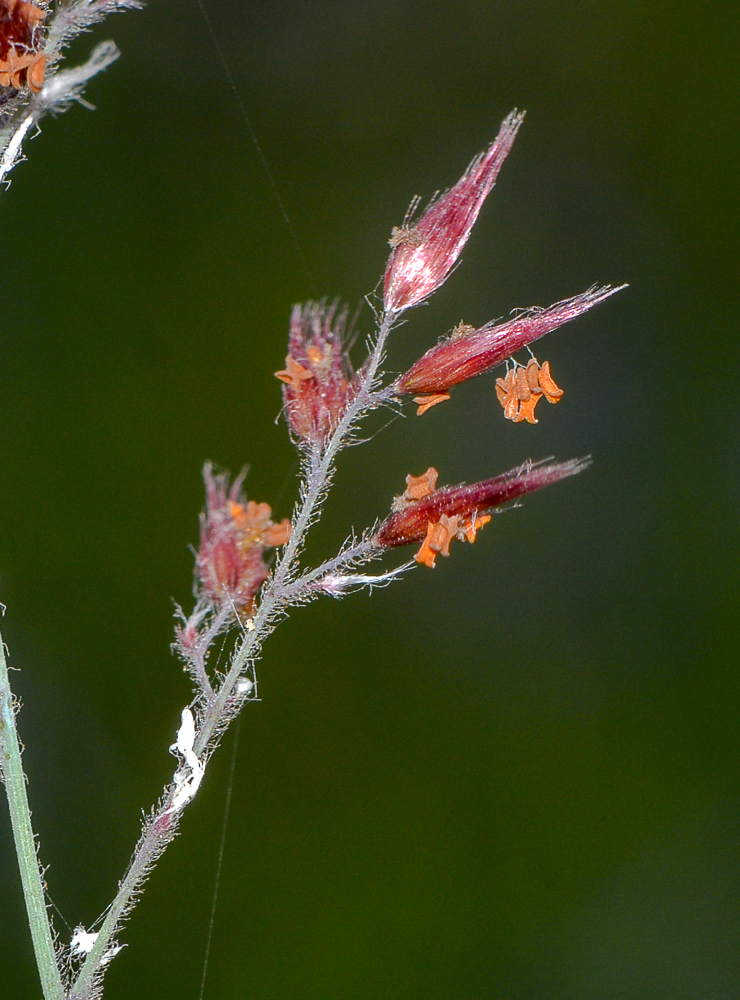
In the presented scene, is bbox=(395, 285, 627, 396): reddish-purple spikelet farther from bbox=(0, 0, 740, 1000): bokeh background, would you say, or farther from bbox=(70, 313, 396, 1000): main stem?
bbox=(0, 0, 740, 1000): bokeh background

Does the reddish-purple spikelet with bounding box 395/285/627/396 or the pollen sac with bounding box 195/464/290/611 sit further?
the pollen sac with bounding box 195/464/290/611

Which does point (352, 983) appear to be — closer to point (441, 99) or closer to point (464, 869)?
point (464, 869)

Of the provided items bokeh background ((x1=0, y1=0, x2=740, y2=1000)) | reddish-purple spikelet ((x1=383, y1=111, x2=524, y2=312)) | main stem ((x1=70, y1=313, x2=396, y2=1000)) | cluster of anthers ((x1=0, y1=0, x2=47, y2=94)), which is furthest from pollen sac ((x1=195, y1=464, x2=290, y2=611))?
bokeh background ((x1=0, y1=0, x2=740, y2=1000))

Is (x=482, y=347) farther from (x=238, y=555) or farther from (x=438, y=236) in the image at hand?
(x=238, y=555)

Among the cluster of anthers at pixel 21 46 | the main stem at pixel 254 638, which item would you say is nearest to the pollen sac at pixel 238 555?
the main stem at pixel 254 638

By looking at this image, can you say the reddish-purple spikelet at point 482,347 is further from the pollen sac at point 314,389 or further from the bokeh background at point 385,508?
the bokeh background at point 385,508

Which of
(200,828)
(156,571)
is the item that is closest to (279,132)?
(156,571)
